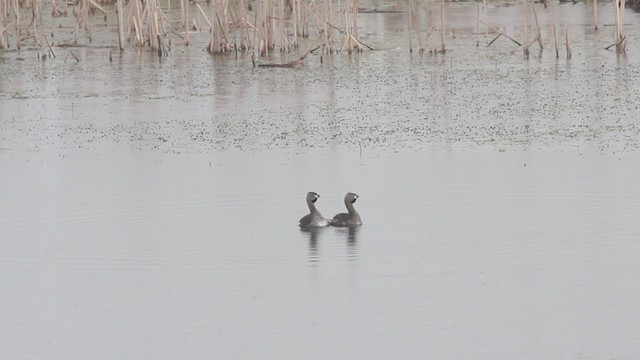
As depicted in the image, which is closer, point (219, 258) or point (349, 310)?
point (349, 310)

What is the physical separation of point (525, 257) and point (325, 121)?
5.48 meters

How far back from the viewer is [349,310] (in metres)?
7.00

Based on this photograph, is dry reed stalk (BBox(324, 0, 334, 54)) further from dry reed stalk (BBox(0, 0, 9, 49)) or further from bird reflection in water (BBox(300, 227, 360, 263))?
bird reflection in water (BBox(300, 227, 360, 263))

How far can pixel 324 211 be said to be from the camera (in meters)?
9.52

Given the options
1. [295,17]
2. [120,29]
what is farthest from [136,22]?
[295,17]

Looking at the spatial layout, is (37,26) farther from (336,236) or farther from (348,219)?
(336,236)

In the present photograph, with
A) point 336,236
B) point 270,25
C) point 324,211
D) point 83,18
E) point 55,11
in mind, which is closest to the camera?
point 336,236

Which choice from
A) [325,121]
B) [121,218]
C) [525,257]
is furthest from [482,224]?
[325,121]

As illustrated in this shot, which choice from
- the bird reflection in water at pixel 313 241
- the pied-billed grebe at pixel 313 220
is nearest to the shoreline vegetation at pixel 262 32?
the pied-billed grebe at pixel 313 220

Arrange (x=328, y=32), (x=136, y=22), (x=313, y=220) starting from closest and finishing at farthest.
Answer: (x=313, y=220), (x=328, y=32), (x=136, y=22)

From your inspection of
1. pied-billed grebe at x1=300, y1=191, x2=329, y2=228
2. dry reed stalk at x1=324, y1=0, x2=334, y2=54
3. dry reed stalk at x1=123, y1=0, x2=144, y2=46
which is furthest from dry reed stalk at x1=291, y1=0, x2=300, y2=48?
pied-billed grebe at x1=300, y1=191, x2=329, y2=228

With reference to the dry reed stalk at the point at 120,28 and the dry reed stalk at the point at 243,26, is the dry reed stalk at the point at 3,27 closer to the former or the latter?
the dry reed stalk at the point at 120,28

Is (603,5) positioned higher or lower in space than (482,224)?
higher

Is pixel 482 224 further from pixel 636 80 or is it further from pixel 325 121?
pixel 636 80
